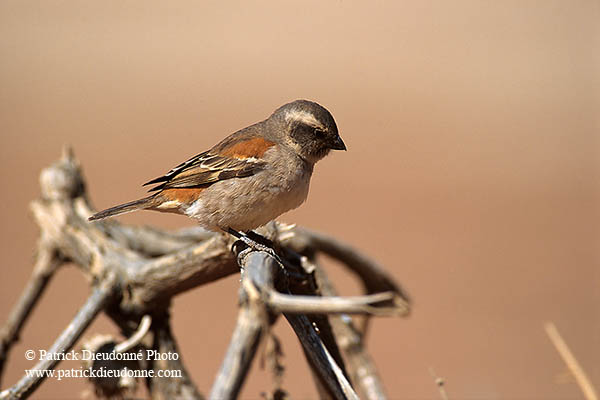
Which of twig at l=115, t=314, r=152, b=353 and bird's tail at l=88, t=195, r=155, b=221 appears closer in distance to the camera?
twig at l=115, t=314, r=152, b=353

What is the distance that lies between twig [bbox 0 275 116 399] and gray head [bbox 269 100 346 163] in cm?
130

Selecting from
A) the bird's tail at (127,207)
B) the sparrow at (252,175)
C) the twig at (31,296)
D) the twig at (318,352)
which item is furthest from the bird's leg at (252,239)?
the twig at (31,296)

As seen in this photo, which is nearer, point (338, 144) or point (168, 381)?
point (168, 381)

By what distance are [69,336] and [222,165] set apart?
1.36m

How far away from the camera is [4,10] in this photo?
69.3 feet

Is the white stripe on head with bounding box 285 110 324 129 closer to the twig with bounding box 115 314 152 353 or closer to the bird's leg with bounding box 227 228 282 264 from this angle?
the bird's leg with bounding box 227 228 282 264

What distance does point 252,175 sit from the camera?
378 centimetres

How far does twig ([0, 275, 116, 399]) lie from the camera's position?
2.84 m

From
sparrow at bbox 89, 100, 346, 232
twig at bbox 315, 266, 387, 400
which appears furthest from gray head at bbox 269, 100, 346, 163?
twig at bbox 315, 266, 387, 400

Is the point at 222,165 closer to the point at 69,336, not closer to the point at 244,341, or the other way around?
the point at 69,336

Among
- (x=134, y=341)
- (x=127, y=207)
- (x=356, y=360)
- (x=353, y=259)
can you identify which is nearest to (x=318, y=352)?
(x=134, y=341)

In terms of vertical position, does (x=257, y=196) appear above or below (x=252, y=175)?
below

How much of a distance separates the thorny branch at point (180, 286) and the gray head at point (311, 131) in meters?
0.51

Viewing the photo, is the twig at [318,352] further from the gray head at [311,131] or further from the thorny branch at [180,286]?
the gray head at [311,131]
